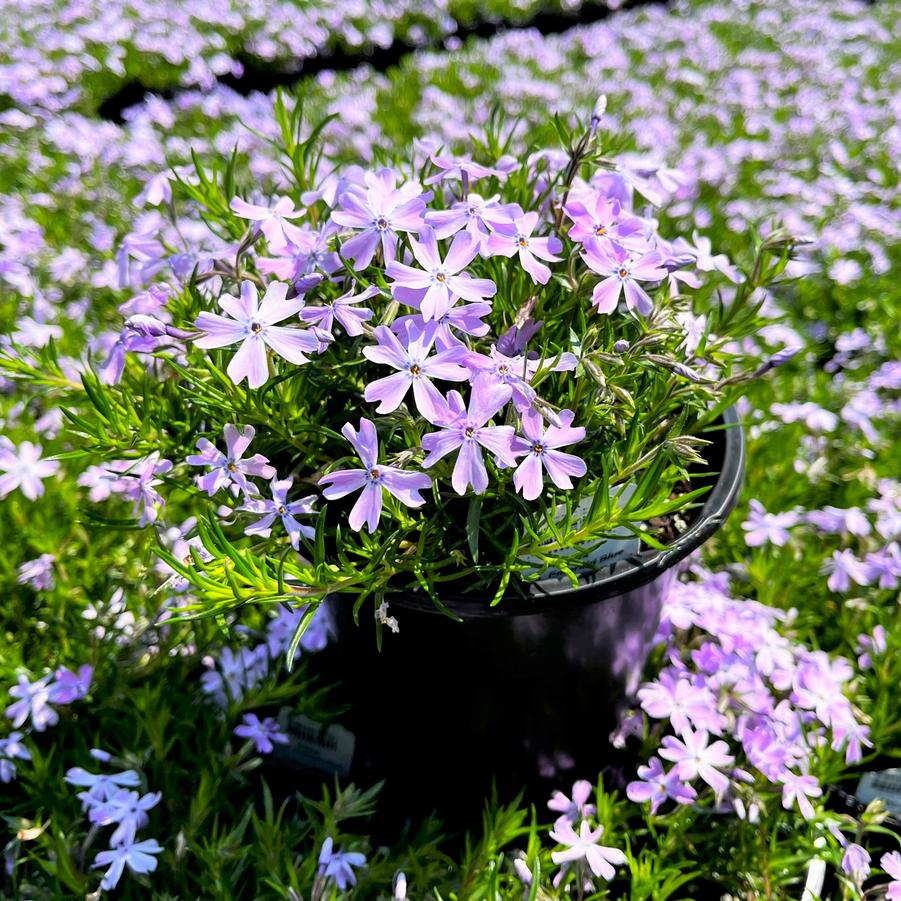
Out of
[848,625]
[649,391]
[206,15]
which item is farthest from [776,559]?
[206,15]

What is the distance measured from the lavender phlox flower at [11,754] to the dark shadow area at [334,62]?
13.9 ft

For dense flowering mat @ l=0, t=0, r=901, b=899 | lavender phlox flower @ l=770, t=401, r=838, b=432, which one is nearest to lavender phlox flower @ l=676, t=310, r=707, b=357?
Result: dense flowering mat @ l=0, t=0, r=901, b=899

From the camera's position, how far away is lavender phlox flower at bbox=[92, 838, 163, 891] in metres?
1.37

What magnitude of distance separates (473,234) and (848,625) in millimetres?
1466

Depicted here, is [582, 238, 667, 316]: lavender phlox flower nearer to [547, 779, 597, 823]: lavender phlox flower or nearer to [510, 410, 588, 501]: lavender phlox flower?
[510, 410, 588, 501]: lavender phlox flower

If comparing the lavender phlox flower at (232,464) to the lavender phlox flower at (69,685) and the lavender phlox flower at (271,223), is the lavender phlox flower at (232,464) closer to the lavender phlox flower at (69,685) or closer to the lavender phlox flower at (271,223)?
the lavender phlox flower at (271,223)

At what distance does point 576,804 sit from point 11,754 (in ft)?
3.74

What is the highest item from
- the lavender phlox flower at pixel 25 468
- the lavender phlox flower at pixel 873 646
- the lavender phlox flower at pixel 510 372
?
the lavender phlox flower at pixel 510 372

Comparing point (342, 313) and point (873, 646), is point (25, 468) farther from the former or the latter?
point (873, 646)

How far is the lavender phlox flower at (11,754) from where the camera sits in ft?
5.21

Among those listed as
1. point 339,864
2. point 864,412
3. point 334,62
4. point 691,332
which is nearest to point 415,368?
point 691,332

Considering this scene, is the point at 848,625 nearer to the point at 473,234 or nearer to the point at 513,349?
the point at 513,349

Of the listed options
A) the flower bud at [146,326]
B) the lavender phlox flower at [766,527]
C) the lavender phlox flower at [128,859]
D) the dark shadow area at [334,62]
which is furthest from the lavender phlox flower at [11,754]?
the dark shadow area at [334,62]

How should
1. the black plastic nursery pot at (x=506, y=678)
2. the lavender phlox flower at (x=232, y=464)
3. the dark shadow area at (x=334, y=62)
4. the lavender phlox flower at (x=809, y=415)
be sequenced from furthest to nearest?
1. the dark shadow area at (x=334, y=62)
2. the lavender phlox flower at (x=809, y=415)
3. the black plastic nursery pot at (x=506, y=678)
4. the lavender phlox flower at (x=232, y=464)
